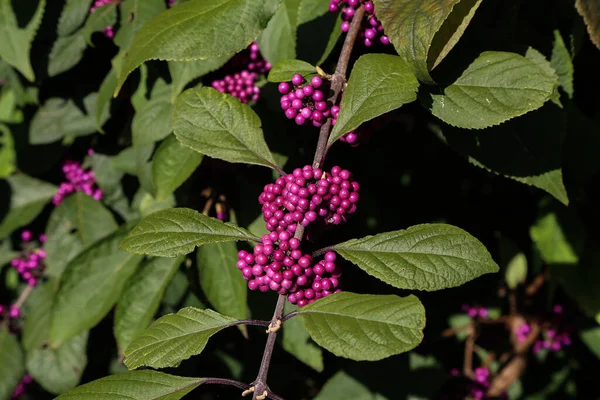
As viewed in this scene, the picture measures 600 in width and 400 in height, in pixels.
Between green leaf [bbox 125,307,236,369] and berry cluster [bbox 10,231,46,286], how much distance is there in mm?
1586

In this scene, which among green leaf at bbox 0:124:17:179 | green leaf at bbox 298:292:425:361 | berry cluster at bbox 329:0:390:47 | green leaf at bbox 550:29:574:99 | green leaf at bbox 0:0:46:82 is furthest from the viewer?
green leaf at bbox 0:124:17:179

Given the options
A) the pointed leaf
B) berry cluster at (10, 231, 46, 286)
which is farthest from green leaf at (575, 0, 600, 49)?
berry cluster at (10, 231, 46, 286)

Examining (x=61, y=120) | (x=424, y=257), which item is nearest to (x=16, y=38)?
(x=61, y=120)

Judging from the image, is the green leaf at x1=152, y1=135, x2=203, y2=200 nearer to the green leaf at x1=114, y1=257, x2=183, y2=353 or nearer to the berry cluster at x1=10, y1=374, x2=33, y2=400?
the green leaf at x1=114, y1=257, x2=183, y2=353

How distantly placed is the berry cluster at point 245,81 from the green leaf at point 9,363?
4.84 ft

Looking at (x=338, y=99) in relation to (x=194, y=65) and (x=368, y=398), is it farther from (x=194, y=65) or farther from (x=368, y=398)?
(x=368, y=398)

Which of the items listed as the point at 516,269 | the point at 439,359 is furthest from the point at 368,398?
the point at 516,269

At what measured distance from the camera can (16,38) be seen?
5.85ft

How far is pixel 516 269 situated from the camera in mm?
2535

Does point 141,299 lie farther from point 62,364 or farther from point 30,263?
point 30,263

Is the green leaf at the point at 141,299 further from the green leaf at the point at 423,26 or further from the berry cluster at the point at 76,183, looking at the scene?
the green leaf at the point at 423,26

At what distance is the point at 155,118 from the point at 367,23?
601 millimetres

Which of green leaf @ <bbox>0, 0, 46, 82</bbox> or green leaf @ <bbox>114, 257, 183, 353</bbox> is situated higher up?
green leaf @ <bbox>0, 0, 46, 82</bbox>

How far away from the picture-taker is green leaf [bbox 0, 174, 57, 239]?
2.34 m
